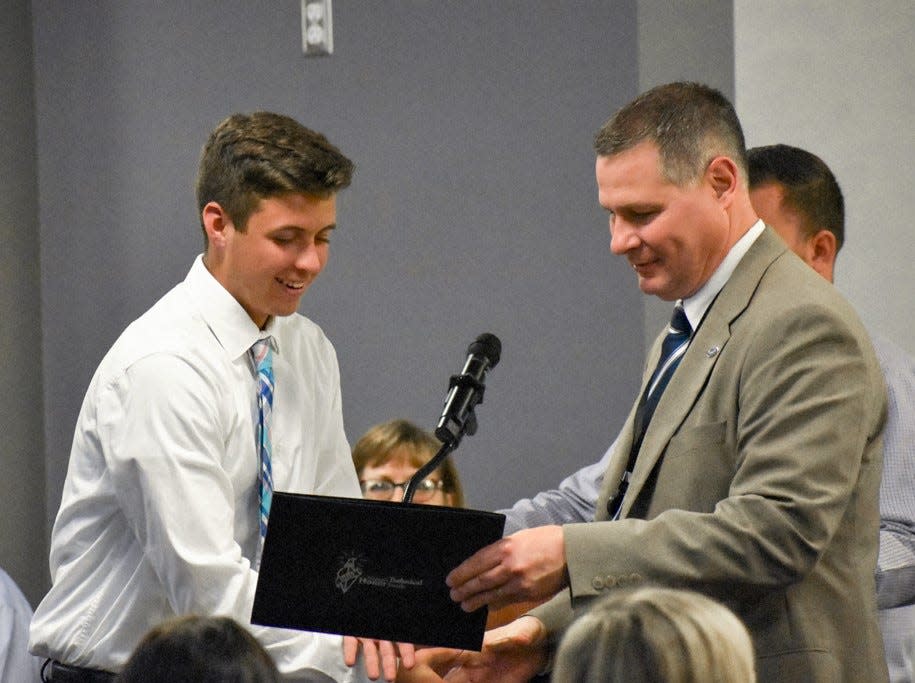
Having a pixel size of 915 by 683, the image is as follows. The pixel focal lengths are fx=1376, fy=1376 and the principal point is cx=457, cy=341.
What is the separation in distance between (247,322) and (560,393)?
6.27 ft

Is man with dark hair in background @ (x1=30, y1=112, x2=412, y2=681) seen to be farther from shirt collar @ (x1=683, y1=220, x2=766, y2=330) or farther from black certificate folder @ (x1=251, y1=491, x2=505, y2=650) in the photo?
shirt collar @ (x1=683, y1=220, x2=766, y2=330)

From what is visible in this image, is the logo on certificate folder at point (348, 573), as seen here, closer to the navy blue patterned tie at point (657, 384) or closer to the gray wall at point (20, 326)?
the navy blue patterned tie at point (657, 384)

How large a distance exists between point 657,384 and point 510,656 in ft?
1.69

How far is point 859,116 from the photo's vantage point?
3.94m

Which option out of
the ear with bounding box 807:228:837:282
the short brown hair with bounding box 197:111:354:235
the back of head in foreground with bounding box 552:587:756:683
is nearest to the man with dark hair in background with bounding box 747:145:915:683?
the ear with bounding box 807:228:837:282

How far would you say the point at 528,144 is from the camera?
4297mm

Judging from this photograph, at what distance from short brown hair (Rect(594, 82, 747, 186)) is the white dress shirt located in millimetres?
762

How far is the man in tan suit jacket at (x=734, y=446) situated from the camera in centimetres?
196

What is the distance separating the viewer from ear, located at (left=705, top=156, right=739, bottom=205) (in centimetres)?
219

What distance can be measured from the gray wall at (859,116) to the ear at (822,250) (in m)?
0.78

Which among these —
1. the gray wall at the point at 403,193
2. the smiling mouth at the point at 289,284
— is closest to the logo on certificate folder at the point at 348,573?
the smiling mouth at the point at 289,284

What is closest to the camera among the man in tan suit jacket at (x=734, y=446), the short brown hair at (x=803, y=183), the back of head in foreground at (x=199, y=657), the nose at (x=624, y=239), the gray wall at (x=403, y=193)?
the back of head in foreground at (x=199, y=657)

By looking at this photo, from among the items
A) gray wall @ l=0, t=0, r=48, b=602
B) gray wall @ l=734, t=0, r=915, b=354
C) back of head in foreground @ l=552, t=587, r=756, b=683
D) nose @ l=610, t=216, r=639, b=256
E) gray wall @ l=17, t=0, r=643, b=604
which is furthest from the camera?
gray wall @ l=0, t=0, r=48, b=602

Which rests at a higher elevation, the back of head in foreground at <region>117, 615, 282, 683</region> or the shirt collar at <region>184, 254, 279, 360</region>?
the shirt collar at <region>184, 254, 279, 360</region>
